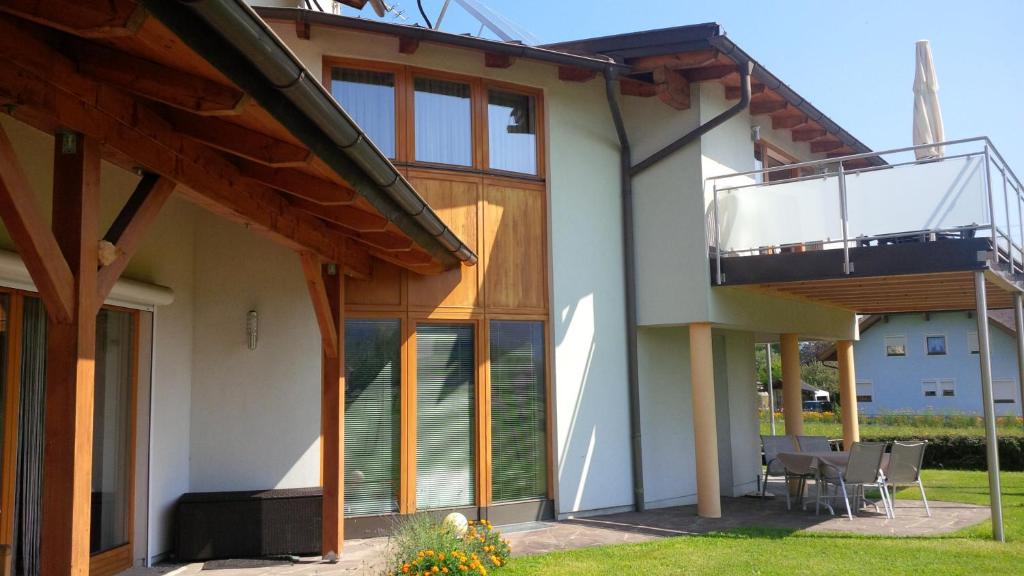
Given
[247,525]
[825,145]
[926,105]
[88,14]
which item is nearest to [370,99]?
[247,525]

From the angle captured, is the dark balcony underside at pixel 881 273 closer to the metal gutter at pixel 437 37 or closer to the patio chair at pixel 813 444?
the patio chair at pixel 813 444

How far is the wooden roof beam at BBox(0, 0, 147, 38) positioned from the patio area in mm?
5254

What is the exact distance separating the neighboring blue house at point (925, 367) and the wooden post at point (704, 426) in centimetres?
2661

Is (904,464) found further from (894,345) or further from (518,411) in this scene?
(894,345)

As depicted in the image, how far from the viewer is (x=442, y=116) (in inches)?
396

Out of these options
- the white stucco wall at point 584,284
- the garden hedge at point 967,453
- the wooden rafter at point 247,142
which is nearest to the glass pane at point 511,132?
the white stucco wall at point 584,284

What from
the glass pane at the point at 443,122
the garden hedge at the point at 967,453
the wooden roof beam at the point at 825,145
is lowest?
the garden hedge at the point at 967,453

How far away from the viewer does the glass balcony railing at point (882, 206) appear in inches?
372

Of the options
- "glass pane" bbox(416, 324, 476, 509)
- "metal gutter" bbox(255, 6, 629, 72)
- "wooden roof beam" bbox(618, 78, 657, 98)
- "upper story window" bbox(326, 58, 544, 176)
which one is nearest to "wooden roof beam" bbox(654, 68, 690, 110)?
"wooden roof beam" bbox(618, 78, 657, 98)

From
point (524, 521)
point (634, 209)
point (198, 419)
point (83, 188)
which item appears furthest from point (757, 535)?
point (83, 188)

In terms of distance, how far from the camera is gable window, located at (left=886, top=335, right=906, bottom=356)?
38812 mm

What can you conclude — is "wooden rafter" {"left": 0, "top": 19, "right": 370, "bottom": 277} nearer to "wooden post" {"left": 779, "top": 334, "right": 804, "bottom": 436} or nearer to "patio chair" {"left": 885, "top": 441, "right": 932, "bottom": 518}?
"patio chair" {"left": 885, "top": 441, "right": 932, "bottom": 518}

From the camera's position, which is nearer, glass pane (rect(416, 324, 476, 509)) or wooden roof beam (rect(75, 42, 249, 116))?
wooden roof beam (rect(75, 42, 249, 116))

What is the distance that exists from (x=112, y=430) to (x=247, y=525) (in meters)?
1.54
